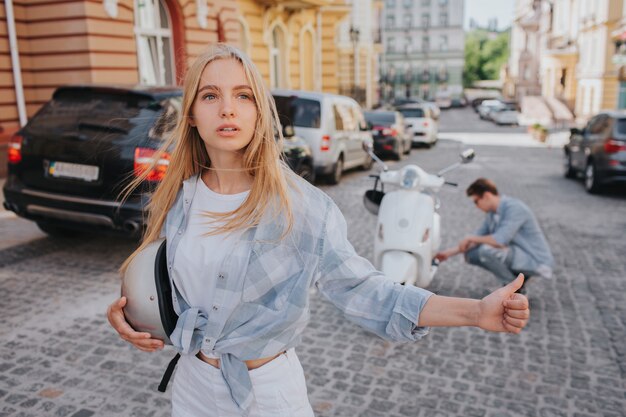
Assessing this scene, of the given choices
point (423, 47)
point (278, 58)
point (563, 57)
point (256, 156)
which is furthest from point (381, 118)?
point (423, 47)

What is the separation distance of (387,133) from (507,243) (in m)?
12.2

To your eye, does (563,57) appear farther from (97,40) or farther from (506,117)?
(97,40)

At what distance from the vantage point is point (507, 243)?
542cm

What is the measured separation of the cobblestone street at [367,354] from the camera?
12.0 feet

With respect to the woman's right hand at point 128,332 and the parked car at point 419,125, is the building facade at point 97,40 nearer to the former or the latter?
the parked car at point 419,125

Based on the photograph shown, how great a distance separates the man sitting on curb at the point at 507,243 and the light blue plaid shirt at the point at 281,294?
3858mm

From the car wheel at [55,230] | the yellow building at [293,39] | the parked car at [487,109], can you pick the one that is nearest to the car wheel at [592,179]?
the car wheel at [55,230]

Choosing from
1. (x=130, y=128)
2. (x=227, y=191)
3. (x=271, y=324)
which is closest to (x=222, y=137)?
(x=227, y=191)

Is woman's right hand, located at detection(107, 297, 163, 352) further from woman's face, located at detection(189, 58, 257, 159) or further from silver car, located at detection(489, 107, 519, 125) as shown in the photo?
silver car, located at detection(489, 107, 519, 125)

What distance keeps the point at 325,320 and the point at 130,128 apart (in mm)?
2667

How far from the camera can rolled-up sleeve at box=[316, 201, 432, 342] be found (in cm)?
167

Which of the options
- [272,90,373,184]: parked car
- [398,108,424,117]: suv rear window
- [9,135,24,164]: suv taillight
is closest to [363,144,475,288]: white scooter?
[9,135,24,164]: suv taillight

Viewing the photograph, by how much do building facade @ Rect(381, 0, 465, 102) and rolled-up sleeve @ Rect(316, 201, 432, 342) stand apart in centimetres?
9753

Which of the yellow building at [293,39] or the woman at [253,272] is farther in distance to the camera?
the yellow building at [293,39]
